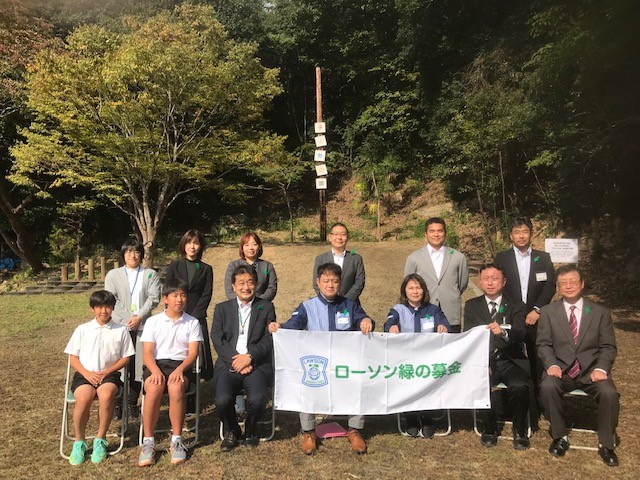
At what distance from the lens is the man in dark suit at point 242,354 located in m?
3.69

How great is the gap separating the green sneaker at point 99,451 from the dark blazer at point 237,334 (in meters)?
0.97

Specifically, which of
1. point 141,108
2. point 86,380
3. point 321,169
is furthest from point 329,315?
point 321,169

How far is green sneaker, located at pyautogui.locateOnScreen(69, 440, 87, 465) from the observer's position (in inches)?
136

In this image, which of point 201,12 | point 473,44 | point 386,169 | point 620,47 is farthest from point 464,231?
point 201,12

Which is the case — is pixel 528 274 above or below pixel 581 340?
above

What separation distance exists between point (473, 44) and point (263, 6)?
45.2 feet

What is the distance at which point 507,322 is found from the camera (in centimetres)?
397

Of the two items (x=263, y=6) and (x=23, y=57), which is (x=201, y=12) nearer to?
(x=23, y=57)

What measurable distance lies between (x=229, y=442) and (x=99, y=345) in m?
1.27

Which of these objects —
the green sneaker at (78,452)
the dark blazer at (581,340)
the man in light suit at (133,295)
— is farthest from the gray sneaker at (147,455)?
the dark blazer at (581,340)

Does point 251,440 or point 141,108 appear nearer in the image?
point 251,440

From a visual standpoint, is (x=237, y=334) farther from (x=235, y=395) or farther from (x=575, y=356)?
(x=575, y=356)

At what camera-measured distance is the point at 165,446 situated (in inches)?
147

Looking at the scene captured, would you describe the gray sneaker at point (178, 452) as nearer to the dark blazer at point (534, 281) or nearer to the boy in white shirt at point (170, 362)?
the boy in white shirt at point (170, 362)
